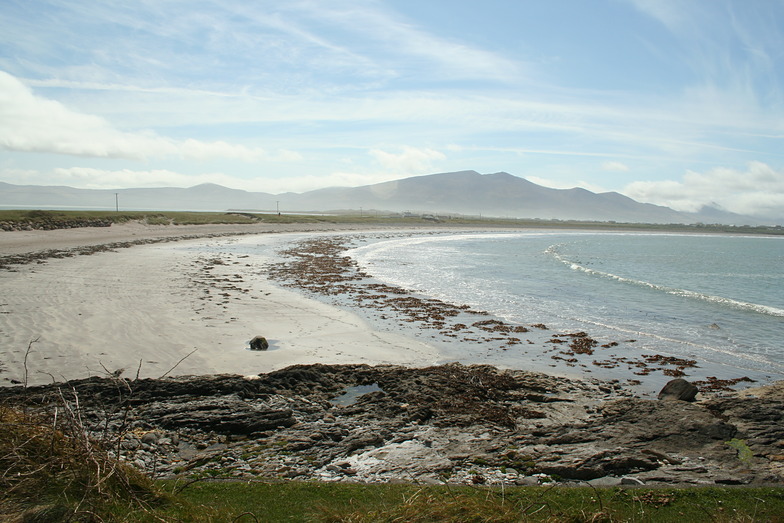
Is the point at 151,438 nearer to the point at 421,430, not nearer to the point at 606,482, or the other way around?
the point at 421,430

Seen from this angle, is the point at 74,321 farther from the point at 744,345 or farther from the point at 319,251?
the point at 319,251

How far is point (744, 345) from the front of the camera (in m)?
14.7

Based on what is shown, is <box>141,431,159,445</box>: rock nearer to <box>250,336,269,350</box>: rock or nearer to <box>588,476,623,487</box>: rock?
<box>250,336,269,350</box>: rock

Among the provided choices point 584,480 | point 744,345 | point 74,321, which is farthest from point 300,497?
point 744,345

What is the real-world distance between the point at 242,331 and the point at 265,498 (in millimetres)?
8881

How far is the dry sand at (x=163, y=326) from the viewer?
1008 centimetres

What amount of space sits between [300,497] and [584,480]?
3034 mm

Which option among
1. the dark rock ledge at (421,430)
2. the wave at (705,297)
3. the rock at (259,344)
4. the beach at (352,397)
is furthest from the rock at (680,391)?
the wave at (705,297)

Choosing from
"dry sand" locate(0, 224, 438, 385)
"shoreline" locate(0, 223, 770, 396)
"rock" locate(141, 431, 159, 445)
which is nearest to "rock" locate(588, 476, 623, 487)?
"shoreline" locate(0, 223, 770, 396)

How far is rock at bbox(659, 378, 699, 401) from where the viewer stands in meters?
8.41

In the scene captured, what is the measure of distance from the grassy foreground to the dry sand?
3.24 ft

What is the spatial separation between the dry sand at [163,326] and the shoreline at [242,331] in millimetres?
32

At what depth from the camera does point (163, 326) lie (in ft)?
43.4

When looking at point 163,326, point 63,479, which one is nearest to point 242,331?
point 163,326
